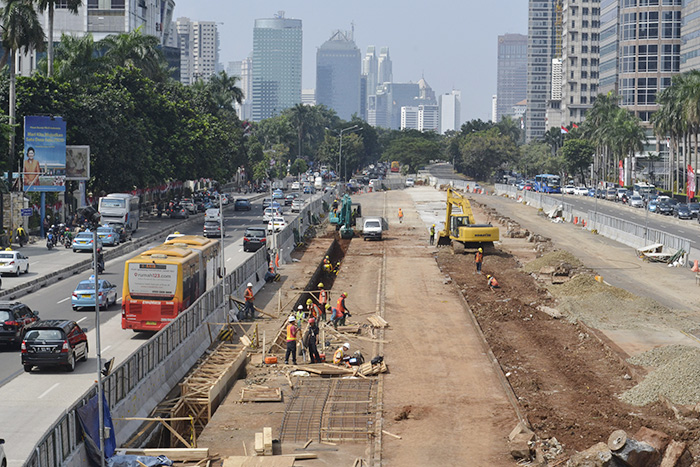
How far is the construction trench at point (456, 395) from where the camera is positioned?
22.7 m

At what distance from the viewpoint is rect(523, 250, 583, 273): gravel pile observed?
58737 millimetres

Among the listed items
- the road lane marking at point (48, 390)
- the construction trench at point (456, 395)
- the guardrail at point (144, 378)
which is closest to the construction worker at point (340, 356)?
the construction trench at point (456, 395)

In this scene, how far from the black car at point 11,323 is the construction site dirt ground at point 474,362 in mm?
8583

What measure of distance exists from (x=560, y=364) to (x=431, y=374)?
5218 millimetres

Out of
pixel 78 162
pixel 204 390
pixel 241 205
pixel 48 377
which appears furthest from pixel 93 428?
pixel 241 205

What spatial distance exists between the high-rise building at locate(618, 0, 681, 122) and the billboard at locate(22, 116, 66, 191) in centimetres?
11184

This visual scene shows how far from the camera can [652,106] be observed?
16312cm

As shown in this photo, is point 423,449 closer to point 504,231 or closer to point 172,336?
point 172,336

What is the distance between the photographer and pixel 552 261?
2343 inches

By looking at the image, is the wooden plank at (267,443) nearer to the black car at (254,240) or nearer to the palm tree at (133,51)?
the black car at (254,240)

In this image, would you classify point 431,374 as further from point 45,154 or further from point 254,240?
point 45,154

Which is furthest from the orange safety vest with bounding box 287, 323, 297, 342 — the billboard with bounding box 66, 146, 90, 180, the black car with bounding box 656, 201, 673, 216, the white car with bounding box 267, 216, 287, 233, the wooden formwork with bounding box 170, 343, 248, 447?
the black car with bounding box 656, 201, 673, 216

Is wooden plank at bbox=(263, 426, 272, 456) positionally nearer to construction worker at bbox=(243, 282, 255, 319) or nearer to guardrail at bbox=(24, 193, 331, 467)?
guardrail at bbox=(24, 193, 331, 467)

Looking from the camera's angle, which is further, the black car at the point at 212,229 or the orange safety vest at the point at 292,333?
the black car at the point at 212,229
